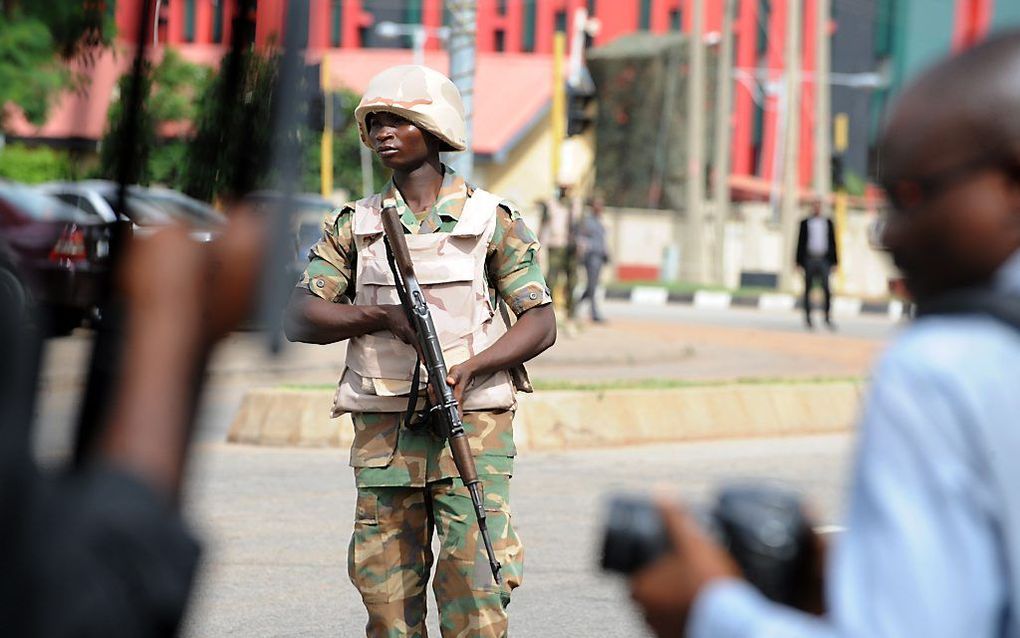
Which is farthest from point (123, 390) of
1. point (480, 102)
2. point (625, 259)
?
point (480, 102)

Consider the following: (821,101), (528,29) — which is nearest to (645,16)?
(528,29)

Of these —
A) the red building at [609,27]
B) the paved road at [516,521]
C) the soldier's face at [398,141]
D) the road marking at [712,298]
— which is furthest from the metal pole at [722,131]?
the soldier's face at [398,141]

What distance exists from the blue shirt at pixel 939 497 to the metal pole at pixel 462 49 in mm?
10846

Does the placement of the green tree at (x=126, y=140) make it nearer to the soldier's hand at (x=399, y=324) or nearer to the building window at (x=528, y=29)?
the soldier's hand at (x=399, y=324)

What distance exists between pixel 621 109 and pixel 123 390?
48668 millimetres

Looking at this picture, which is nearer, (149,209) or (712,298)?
(149,209)

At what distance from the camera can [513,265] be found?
425 centimetres

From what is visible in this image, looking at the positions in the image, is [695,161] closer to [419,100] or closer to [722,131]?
[722,131]

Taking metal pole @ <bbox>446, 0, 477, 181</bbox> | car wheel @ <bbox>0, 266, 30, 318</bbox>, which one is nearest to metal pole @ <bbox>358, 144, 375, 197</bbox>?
metal pole @ <bbox>446, 0, 477, 181</bbox>

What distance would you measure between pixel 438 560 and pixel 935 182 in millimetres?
2732

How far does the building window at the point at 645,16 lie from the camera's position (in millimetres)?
61188

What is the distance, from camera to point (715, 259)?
41531 millimetres

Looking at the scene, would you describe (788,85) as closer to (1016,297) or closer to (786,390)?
→ (786,390)

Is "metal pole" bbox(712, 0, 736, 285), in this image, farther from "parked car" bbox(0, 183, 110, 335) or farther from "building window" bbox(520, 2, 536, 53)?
"parked car" bbox(0, 183, 110, 335)
